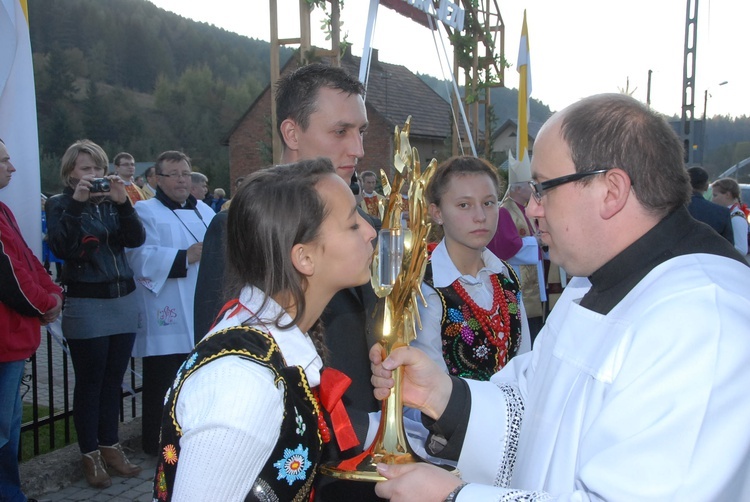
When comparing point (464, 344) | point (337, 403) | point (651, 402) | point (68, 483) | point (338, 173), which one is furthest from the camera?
point (68, 483)

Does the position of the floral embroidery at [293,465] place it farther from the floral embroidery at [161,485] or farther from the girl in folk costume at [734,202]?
the girl in folk costume at [734,202]

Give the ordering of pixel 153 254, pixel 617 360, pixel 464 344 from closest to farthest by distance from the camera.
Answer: pixel 617 360
pixel 464 344
pixel 153 254

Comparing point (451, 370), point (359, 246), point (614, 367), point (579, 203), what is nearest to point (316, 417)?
point (359, 246)

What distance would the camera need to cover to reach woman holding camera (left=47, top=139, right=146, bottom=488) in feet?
13.5

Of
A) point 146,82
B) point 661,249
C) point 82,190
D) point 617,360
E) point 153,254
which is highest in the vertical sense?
point 146,82

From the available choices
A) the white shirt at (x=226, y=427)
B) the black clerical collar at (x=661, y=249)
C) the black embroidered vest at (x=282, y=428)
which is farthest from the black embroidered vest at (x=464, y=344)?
A: the white shirt at (x=226, y=427)

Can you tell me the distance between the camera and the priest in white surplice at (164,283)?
4.75 m

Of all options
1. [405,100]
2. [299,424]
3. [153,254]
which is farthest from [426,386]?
[405,100]

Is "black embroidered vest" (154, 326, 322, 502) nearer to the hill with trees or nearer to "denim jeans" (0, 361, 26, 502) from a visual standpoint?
"denim jeans" (0, 361, 26, 502)

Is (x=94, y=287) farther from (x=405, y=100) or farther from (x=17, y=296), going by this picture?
(x=405, y=100)

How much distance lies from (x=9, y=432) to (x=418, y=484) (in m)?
2.93

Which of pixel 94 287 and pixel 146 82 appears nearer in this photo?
pixel 94 287

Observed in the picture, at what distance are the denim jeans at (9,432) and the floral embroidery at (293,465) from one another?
265 cm

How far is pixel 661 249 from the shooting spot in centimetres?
157
